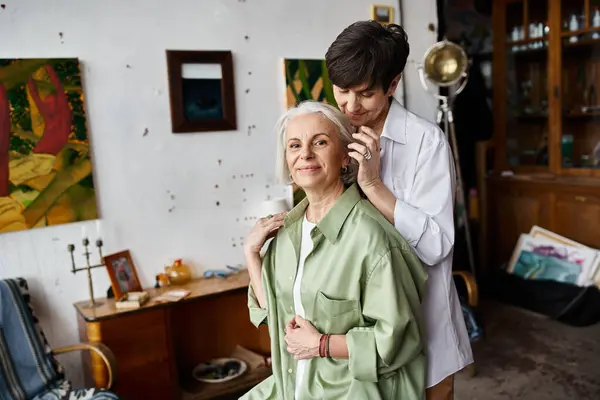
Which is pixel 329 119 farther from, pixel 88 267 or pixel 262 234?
pixel 88 267

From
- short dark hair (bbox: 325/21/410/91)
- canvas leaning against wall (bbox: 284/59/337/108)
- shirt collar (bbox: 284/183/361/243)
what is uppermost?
canvas leaning against wall (bbox: 284/59/337/108)

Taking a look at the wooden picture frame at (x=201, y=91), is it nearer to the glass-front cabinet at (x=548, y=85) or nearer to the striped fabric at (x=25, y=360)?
the striped fabric at (x=25, y=360)

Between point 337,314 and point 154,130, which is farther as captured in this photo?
point 154,130

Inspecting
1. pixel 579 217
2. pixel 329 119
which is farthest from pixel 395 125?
pixel 579 217

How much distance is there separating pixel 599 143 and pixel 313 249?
12.5ft

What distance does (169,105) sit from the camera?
3.08 m

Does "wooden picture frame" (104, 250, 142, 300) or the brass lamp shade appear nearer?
"wooden picture frame" (104, 250, 142, 300)

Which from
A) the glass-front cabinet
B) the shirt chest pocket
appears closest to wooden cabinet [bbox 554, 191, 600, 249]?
the glass-front cabinet

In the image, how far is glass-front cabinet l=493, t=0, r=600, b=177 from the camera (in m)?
4.42

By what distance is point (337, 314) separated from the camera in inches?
56.2

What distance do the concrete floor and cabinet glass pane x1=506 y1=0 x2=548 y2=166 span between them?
1.42m

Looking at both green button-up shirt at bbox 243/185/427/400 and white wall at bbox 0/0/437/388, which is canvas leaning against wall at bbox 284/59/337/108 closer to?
white wall at bbox 0/0/437/388

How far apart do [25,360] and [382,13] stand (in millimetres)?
2937

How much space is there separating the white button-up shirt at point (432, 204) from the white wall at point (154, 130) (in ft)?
5.97
